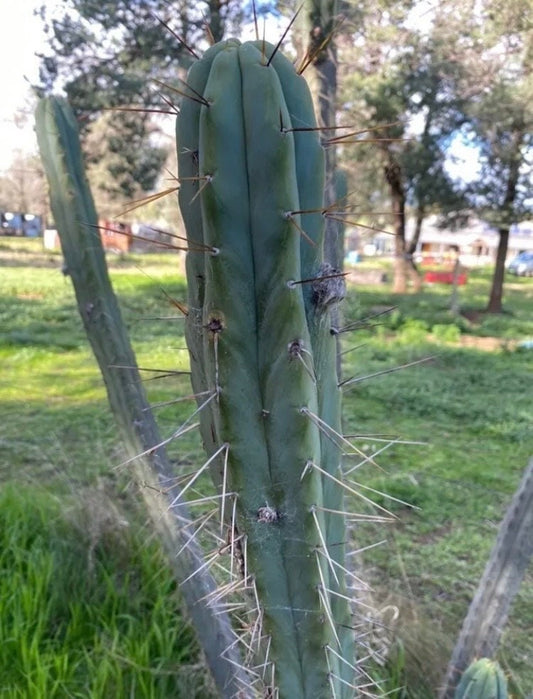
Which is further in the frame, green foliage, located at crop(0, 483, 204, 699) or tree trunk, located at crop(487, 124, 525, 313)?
tree trunk, located at crop(487, 124, 525, 313)

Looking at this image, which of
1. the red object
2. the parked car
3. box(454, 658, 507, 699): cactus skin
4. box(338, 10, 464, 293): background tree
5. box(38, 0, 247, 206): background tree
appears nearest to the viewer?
box(454, 658, 507, 699): cactus skin

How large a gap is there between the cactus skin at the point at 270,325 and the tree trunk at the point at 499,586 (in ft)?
2.83

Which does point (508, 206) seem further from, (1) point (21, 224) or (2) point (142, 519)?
(1) point (21, 224)

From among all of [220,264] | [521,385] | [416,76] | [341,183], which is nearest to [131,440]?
[341,183]

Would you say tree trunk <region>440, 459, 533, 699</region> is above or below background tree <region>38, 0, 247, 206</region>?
below

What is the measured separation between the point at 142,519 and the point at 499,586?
1.50 meters

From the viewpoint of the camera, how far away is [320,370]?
93cm

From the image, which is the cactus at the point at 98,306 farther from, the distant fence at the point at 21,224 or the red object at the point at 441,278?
the distant fence at the point at 21,224

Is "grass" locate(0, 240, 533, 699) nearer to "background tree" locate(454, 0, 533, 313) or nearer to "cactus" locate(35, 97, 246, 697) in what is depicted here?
"cactus" locate(35, 97, 246, 697)

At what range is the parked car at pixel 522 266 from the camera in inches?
1033

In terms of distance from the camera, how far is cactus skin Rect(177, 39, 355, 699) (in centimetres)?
80

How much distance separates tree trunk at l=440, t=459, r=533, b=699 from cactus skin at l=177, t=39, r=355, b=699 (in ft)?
2.83

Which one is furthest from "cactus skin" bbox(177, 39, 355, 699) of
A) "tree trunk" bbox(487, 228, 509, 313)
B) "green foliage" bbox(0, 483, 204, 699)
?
"tree trunk" bbox(487, 228, 509, 313)

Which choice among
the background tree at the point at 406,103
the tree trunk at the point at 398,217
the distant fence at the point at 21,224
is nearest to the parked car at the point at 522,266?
the tree trunk at the point at 398,217
